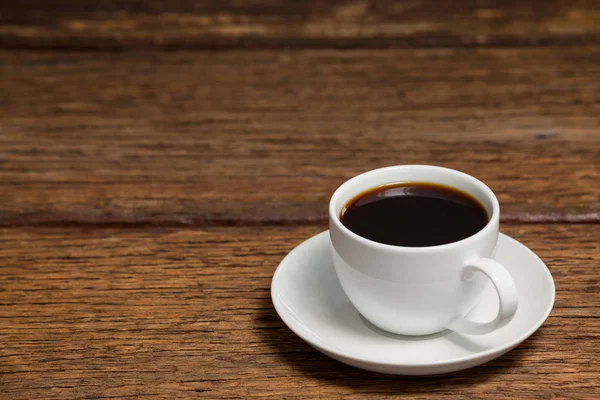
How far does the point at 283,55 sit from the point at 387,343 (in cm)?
78

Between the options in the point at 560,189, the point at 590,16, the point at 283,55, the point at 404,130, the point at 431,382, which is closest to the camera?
the point at 431,382

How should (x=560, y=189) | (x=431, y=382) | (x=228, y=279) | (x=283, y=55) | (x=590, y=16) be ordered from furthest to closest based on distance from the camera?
1. (x=590, y=16)
2. (x=283, y=55)
3. (x=560, y=189)
4. (x=228, y=279)
5. (x=431, y=382)

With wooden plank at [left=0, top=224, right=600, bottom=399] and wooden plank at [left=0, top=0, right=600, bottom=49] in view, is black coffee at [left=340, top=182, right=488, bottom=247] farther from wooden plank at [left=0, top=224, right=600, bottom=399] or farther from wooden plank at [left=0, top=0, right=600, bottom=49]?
wooden plank at [left=0, top=0, right=600, bottom=49]

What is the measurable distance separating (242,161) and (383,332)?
0.39m

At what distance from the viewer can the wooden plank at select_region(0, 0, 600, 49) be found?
1.33 meters

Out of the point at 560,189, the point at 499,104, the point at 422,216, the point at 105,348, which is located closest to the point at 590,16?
the point at 499,104

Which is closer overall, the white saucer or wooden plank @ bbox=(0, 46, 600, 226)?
the white saucer

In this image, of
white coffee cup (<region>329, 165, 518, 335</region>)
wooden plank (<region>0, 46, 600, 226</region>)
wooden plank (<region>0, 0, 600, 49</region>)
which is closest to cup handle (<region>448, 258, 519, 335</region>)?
white coffee cup (<region>329, 165, 518, 335</region>)

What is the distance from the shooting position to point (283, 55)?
128cm

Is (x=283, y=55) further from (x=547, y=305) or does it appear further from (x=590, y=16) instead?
(x=547, y=305)

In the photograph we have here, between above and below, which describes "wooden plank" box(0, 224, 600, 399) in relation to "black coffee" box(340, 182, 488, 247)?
below

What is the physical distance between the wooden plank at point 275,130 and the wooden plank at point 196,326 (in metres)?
0.05

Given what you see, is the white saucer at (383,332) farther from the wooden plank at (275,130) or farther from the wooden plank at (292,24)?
the wooden plank at (292,24)

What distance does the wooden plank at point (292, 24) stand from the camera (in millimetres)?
1329
